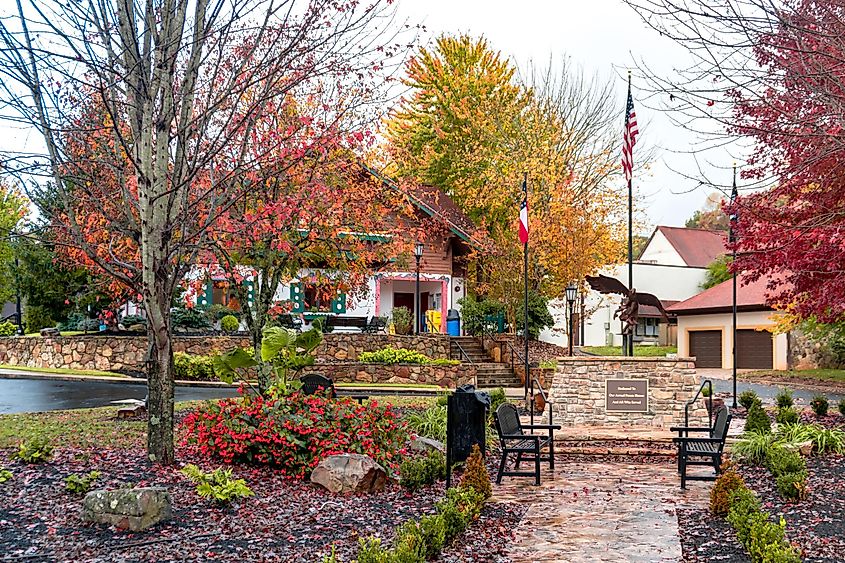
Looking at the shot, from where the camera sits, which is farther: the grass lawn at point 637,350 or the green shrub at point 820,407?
the grass lawn at point 637,350

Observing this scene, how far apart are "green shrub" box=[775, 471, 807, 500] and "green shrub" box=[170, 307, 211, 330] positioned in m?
22.6

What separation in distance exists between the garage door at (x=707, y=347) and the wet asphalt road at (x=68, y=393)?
21080mm

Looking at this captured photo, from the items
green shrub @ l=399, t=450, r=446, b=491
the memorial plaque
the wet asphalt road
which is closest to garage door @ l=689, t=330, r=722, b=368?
the wet asphalt road

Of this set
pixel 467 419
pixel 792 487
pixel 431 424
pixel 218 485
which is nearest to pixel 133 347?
pixel 431 424

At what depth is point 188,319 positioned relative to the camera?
2773 cm

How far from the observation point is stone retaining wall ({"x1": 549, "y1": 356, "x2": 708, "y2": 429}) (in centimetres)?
1365

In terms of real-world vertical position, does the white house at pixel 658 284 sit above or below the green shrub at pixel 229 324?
above

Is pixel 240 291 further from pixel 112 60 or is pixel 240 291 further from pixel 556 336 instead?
pixel 556 336

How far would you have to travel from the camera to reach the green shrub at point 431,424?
11875 mm

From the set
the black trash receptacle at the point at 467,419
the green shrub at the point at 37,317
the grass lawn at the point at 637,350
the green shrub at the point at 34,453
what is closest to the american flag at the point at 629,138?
the black trash receptacle at the point at 467,419

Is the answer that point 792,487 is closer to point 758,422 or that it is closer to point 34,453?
point 758,422

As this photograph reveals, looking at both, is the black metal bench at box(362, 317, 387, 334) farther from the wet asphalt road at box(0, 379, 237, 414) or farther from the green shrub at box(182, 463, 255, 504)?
the green shrub at box(182, 463, 255, 504)

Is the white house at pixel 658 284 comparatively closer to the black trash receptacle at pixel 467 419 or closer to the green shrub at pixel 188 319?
the green shrub at pixel 188 319

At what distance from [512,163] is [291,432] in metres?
25.3
